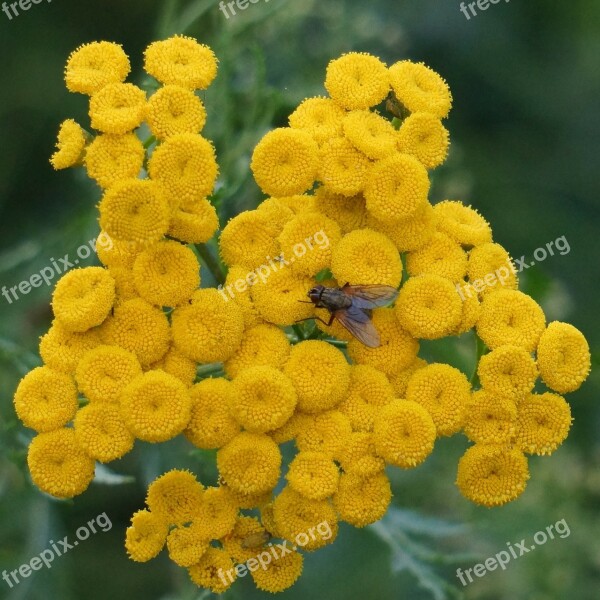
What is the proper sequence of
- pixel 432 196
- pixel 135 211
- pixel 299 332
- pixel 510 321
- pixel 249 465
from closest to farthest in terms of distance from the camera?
pixel 135 211 < pixel 249 465 < pixel 510 321 < pixel 299 332 < pixel 432 196

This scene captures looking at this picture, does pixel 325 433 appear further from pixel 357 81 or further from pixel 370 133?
pixel 357 81

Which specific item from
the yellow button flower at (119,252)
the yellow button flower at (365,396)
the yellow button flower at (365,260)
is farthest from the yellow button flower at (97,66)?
the yellow button flower at (365,396)

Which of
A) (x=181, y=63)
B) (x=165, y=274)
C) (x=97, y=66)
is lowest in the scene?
(x=165, y=274)

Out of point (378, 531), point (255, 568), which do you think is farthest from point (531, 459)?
point (255, 568)

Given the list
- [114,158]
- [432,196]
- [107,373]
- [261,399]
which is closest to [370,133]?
[114,158]

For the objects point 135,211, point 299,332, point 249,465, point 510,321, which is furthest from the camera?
point 299,332

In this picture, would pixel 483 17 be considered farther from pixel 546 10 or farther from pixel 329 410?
pixel 329 410

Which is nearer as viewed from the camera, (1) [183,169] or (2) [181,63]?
(1) [183,169]

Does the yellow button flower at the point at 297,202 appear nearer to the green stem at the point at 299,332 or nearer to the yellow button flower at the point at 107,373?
the green stem at the point at 299,332
